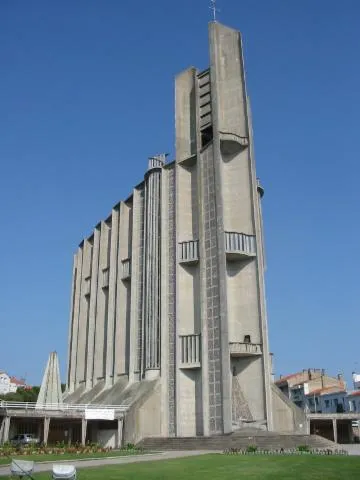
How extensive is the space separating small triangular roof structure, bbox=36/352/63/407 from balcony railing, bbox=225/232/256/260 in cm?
1400

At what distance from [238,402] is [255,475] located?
19.3 m

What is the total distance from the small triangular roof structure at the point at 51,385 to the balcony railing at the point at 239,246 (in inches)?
551

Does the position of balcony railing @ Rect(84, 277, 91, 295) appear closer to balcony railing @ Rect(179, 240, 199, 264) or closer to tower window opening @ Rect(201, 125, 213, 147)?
balcony railing @ Rect(179, 240, 199, 264)

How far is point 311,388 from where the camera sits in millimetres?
75812

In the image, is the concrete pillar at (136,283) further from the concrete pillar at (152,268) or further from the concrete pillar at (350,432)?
the concrete pillar at (350,432)

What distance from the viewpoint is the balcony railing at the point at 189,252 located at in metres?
35.4

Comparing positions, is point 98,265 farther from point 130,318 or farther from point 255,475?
point 255,475

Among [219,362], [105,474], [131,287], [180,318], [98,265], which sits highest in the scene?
[98,265]

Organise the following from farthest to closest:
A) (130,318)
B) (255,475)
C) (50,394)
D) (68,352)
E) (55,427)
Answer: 1. (68,352)
2. (130,318)
3. (55,427)
4. (50,394)
5. (255,475)

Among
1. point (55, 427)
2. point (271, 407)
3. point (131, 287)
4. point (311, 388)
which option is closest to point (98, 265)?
point (131, 287)

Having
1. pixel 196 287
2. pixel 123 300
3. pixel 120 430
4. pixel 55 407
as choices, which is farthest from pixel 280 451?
pixel 123 300

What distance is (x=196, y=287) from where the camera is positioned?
1385 inches

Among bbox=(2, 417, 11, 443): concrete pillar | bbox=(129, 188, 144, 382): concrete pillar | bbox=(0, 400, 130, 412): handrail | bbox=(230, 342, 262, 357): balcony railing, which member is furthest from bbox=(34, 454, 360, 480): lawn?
bbox=(129, 188, 144, 382): concrete pillar

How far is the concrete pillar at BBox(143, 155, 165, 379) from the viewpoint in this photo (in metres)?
35.3
